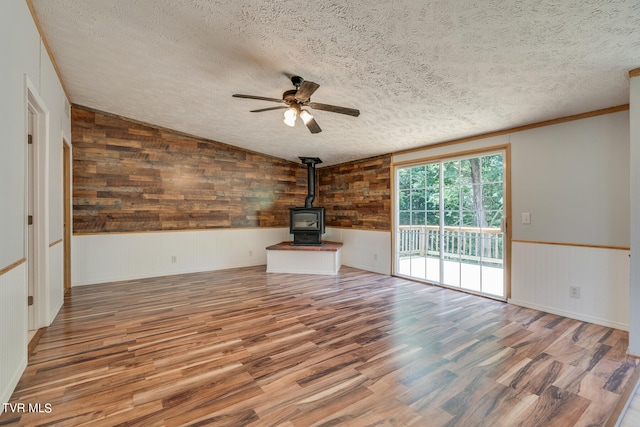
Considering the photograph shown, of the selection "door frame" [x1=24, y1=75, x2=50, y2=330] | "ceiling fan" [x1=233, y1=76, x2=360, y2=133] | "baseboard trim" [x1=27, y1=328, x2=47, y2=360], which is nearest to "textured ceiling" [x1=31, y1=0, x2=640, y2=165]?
"ceiling fan" [x1=233, y1=76, x2=360, y2=133]

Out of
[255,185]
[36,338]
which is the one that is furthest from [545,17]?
[255,185]

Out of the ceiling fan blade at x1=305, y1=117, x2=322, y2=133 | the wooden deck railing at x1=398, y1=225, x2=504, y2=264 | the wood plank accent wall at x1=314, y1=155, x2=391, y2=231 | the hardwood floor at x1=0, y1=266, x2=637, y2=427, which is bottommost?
the hardwood floor at x1=0, y1=266, x2=637, y2=427

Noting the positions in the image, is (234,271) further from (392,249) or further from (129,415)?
(129,415)

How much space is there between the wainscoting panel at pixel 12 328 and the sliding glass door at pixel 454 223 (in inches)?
182

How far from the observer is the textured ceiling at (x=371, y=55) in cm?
187

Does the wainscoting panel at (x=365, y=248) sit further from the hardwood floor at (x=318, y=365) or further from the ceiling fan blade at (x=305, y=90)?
the ceiling fan blade at (x=305, y=90)

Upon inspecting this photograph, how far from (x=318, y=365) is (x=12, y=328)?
2018 mm

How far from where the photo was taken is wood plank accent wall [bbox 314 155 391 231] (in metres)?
5.37

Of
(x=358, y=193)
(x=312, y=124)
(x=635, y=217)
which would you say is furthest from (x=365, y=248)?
(x=635, y=217)

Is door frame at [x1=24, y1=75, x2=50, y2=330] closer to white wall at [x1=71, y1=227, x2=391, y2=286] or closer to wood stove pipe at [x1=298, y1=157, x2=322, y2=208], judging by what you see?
white wall at [x1=71, y1=227, x2=391, y2=286]

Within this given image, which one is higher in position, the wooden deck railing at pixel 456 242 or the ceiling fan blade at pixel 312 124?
the ceiling fan blade at pixel 312 124

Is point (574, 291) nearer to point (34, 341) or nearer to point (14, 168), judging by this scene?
point (14, 168)

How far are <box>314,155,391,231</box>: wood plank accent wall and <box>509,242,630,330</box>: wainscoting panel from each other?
7.17ft

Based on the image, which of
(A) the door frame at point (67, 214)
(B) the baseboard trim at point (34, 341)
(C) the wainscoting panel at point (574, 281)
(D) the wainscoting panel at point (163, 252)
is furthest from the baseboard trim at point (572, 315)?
(A) the door frame at point (67, 214)
